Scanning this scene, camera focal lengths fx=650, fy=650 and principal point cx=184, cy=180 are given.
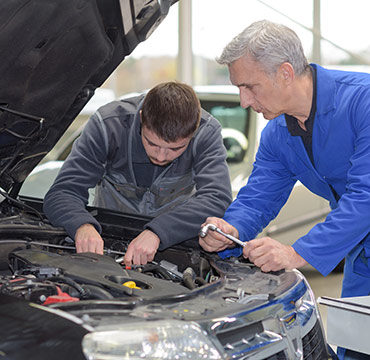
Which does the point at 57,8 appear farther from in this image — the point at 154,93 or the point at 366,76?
the point at 366,76

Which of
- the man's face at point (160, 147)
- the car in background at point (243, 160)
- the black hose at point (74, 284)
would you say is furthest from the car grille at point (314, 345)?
the car in background at point (243, 160)

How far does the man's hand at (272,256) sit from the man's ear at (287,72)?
1.81 feet

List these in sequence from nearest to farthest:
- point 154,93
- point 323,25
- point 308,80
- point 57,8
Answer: point 57,8
point 308,80
point 154,93
point 323,25

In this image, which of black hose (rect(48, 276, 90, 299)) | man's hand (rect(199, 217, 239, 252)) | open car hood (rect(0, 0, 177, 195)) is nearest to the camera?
black hose (rect(48, 276, 90, 299))

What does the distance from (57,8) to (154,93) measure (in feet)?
2.01

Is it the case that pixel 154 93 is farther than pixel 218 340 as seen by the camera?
Yes

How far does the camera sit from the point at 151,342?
1.53 meters

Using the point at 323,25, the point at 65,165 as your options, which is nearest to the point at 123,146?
the point at 65,165

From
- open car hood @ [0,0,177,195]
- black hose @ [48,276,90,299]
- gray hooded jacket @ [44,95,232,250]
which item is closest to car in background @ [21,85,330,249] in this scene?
gray hooded jacket @ [44,95,232,250]

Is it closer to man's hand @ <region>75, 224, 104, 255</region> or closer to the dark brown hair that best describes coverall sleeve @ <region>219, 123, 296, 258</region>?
the dark brown hair

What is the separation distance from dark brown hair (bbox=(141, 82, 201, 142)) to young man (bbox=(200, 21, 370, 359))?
31 centimetres

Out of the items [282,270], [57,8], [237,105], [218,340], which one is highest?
[57,8]

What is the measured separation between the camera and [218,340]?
5.38ft

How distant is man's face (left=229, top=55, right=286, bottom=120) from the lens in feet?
7.30
